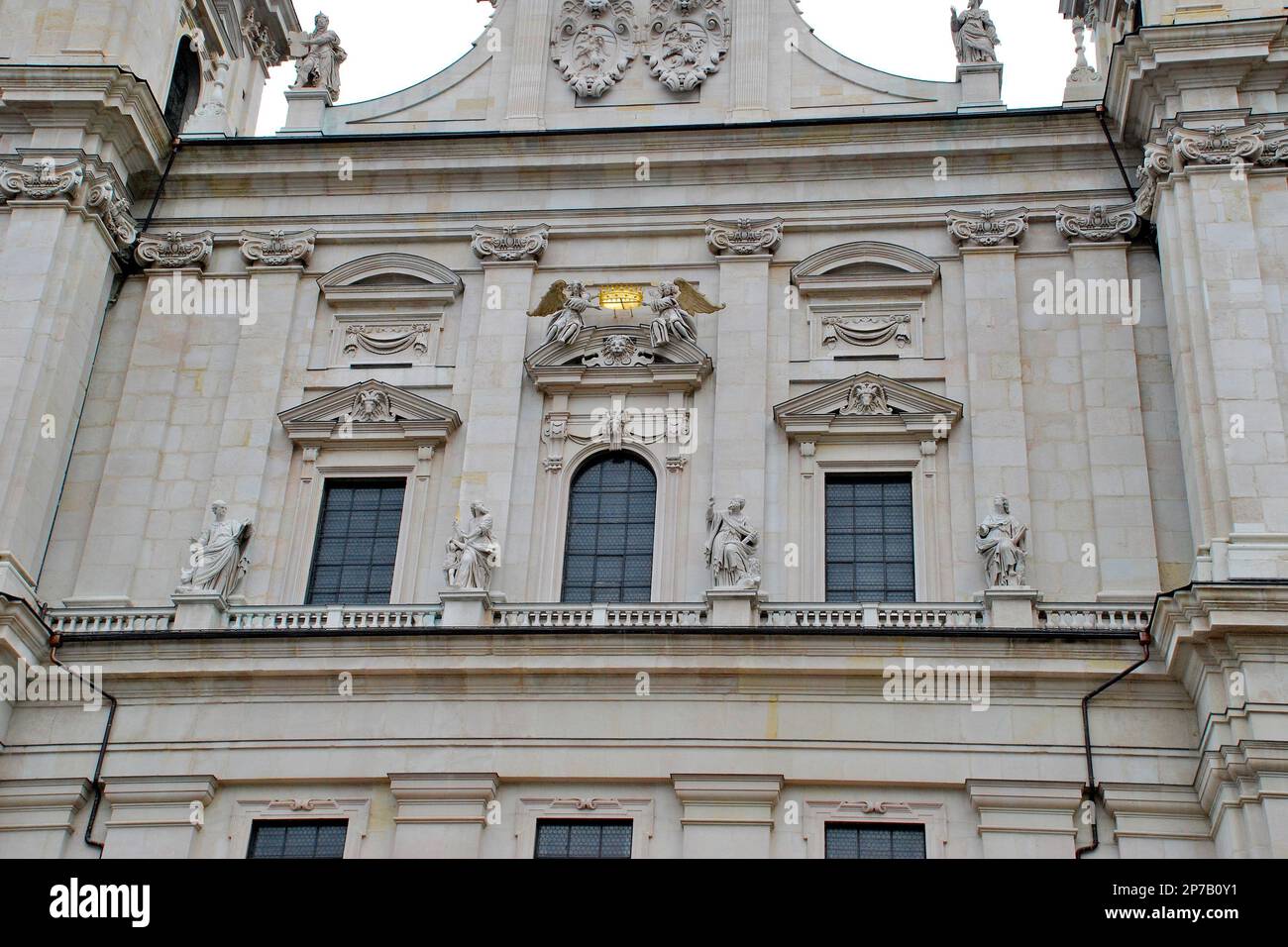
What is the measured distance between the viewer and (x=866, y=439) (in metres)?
23.6

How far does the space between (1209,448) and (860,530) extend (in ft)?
14.0

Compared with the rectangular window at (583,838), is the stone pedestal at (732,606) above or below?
above

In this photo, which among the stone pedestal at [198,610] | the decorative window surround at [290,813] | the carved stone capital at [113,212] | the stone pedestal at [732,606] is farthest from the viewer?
the carved stone capital at [113,212]

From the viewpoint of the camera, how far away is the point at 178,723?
2145 centimetres

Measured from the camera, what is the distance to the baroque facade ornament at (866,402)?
23578 millimetres

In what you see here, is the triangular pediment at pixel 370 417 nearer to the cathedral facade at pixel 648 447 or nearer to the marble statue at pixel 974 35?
the cathedral facade at pixel 648 447

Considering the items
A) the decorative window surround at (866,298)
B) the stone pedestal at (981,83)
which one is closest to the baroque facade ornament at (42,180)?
the decorative window surround at (866,298)

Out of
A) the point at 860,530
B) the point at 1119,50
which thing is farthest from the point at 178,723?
the point at 1119,50

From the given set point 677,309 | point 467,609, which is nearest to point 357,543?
point 467,609

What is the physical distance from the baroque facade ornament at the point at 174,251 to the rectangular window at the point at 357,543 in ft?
13.6

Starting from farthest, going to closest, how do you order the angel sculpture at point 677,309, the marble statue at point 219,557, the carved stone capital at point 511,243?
1. the carved stone capital at point 511,243
2. the angel sculpture at point 677,309
3. the marble statue at point 219,557

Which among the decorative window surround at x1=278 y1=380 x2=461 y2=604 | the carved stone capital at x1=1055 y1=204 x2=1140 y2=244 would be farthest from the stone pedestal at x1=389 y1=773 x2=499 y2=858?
the carved stone capital at x1=1055 y1=204 x2=1140 y2=244

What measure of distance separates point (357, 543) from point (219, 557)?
6.06ft
